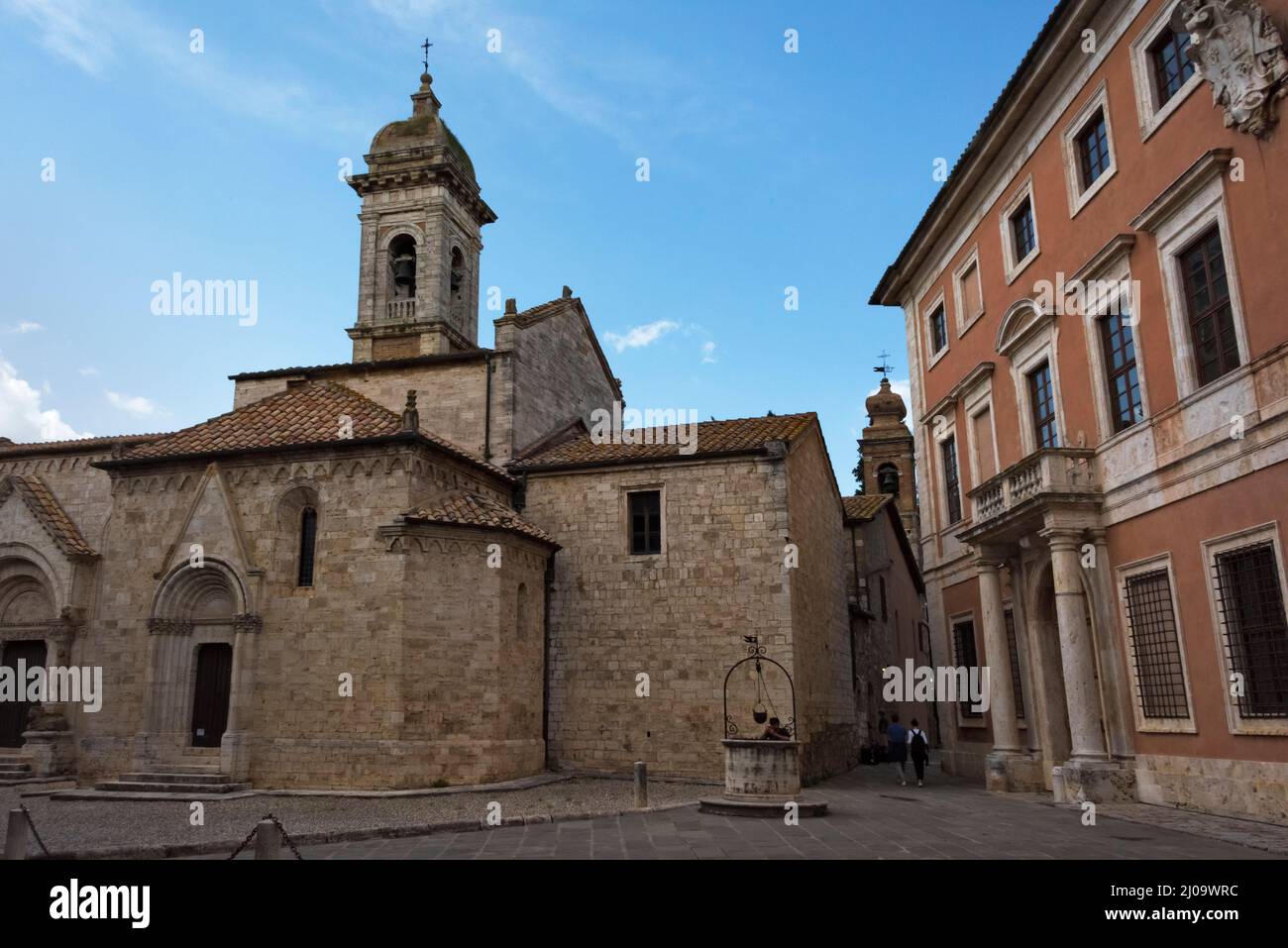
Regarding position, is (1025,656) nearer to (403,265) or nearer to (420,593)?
(420,593)

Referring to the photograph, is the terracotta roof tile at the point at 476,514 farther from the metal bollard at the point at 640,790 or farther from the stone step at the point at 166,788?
the metal bollard at the point at 640,790

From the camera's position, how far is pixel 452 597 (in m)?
18.0

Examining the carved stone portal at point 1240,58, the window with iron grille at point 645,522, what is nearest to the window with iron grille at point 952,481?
the window with iron grille at point 645,522

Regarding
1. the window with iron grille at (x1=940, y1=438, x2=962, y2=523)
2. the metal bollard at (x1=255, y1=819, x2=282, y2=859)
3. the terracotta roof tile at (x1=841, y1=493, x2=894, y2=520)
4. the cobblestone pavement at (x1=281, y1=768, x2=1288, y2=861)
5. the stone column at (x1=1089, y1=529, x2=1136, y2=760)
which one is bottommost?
the cobblestone pavement at (x1=281, y1=768, x2=1288, y2=861)

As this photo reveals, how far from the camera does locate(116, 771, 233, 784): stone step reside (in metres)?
17.0

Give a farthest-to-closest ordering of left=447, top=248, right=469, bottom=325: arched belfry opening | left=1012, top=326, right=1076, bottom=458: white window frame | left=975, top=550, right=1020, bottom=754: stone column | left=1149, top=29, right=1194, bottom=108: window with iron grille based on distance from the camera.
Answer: left=447, top=248, right=469, bottom=325: arched belfry opening → left=975, top=550, right=1020, bottom=754: stone column → left=1012, top=326, right=1076, bottom=458: white window frame → left=1149, top=29, right=1194, bottom=108: window with iron grille

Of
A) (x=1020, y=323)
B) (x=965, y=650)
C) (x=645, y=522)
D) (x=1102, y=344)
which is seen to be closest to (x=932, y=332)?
(x=1020, y=323)

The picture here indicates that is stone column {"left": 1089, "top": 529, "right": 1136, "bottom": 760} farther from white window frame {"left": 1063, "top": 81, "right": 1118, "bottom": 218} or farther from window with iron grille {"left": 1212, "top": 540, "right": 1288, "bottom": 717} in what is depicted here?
white window frame {"left": 1063, "top": 81, "right": 1118, "bottom": 218}

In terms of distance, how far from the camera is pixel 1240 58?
1119 centimetres

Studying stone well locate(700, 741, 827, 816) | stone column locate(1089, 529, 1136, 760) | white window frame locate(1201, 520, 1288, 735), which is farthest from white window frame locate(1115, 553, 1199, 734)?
stone well locate(700, 741, 827, 816)

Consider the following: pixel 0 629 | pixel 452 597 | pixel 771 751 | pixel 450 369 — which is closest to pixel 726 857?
pixel 771 751

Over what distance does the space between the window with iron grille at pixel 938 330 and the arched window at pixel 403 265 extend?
57.2 ft

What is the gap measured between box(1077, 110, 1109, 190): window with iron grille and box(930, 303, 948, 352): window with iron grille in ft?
20.3
